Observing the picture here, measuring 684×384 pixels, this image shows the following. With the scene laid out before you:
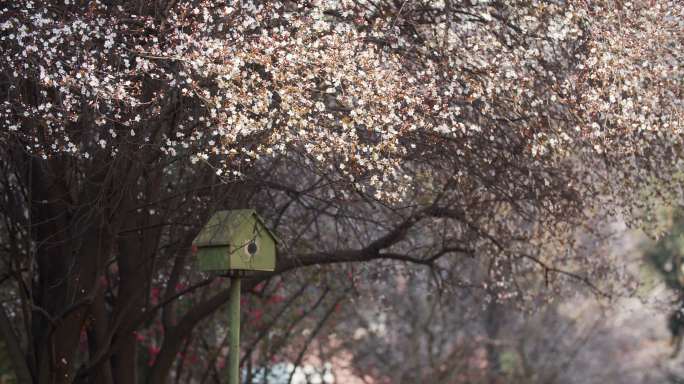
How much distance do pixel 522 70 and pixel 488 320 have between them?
49.3 ft

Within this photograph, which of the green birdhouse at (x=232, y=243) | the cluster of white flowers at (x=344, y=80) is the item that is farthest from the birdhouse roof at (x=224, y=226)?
the cluster of white flowers at (x=344, y=80)

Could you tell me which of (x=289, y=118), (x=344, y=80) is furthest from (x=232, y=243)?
(x=344, y=80)

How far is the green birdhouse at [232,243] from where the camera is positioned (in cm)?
820

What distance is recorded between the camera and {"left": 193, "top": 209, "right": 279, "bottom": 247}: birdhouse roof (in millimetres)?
8203

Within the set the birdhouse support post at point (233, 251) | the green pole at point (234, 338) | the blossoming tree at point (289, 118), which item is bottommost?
the green pole at point (234, 338)

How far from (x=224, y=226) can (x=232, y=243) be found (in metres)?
0.15

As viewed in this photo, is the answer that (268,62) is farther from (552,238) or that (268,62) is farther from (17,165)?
(552,238)

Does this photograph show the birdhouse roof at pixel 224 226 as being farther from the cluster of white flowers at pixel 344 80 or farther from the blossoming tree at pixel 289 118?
the cluster of white flowers at pixel 344 80

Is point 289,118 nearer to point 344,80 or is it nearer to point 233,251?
point 344,80

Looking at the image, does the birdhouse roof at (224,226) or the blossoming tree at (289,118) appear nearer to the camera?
the blossoming tree at (289,118)

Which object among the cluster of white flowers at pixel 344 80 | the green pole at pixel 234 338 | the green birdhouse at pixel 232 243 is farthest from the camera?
the green birdhouse at pixel 232 243

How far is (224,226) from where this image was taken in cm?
823

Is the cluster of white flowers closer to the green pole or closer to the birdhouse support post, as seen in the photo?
the birdhouse support post

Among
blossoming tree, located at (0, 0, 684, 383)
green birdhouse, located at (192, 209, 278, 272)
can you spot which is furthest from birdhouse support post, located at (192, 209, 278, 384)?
blossoming tree, located at (0, 0, 684, 383)
